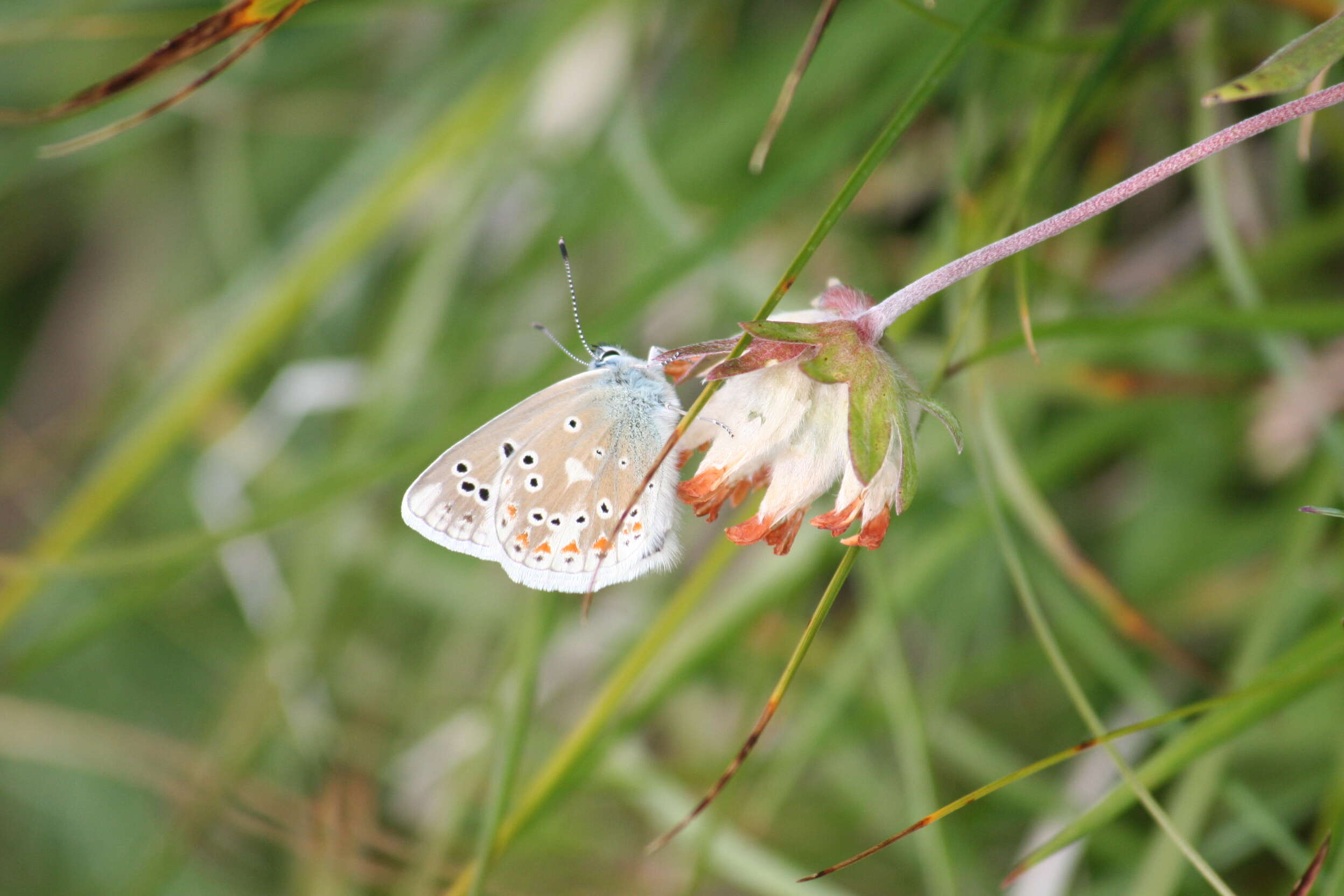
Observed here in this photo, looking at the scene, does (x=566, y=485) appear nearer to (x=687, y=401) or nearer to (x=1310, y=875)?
(x=687, y=401)

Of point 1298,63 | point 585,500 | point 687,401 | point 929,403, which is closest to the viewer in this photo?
point 1298,63

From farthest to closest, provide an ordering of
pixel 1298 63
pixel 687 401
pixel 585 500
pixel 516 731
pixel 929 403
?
pixel 687 401, pixel 585 500, pixel 516 731, pixel 929 403, pixel 1298 63

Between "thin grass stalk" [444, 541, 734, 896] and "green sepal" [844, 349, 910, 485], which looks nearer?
"green sepal" [844, 349, 910, 485]

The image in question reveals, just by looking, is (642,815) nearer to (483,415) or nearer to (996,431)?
(483,415)

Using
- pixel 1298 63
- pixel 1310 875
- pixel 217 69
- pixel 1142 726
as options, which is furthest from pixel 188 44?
pixel 1310 875

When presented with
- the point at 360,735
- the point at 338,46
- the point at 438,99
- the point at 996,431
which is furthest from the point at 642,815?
the point at 338,46

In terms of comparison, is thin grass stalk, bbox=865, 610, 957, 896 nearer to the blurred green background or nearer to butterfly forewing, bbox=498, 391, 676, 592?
the blurred green background

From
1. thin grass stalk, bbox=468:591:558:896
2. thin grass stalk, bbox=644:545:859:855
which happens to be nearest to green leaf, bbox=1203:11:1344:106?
thin grass stalk, bbox=644:545:859:855
